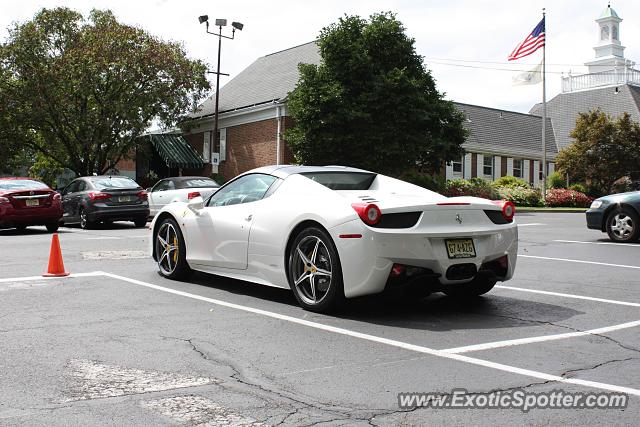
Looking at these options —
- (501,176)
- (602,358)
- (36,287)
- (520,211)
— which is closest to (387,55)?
(520,211)

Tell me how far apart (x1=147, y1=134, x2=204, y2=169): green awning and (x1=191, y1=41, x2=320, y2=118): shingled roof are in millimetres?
2006

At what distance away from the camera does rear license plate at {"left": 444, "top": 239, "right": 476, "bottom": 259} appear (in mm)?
6148

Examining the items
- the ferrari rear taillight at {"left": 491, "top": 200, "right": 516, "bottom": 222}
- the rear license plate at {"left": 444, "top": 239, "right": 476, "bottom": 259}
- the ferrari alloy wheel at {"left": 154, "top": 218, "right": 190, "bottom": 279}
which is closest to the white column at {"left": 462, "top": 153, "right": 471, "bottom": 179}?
the ferrari alloy wheel at {"left": 154, "top": 218, "right": 190, "bottom": 279}

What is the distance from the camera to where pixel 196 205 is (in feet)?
26.0

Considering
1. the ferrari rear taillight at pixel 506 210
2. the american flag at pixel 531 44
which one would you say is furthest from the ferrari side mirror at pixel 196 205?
the american flag at pixel 531 44

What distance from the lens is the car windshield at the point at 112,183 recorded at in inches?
747

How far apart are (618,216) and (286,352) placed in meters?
11.3

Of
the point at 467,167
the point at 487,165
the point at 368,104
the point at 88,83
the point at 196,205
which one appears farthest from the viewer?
the point at 487,165

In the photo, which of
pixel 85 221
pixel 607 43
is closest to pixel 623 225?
pixel 85 221

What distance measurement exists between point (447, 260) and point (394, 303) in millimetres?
1014

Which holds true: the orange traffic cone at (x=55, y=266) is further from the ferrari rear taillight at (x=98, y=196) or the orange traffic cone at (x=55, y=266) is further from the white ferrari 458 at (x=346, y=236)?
the ferrari rear taillight at (x=98, y=196)

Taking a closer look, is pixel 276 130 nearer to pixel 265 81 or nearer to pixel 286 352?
pixel 265 81

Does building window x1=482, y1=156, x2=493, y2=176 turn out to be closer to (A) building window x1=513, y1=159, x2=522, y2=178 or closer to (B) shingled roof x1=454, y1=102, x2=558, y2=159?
(B) shingled roof x1=454, y1=102, x2=558, y2=159

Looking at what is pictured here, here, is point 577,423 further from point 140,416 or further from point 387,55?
point 387,55
